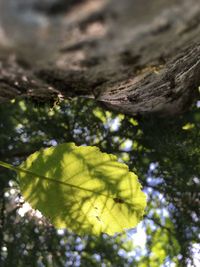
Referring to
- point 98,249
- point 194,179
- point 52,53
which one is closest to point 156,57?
point 52,53

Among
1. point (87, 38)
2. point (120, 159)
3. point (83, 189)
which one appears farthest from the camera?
point (120, 159)

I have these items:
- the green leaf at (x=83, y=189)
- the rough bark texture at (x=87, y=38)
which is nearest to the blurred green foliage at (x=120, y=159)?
the green leaf at (x=83, y=189)

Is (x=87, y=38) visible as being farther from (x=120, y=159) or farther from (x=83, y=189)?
(x=120, y=159)

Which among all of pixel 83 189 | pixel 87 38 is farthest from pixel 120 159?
pixel 87 38

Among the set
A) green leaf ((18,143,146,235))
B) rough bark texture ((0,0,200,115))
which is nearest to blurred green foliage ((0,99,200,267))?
green leaf ((18,143,146,235))

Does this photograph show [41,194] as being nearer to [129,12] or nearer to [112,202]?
[112,202]

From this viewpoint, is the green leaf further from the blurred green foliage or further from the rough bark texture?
the blurred green foliage

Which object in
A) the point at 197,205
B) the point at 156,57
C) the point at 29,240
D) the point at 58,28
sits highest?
the point at 197,205
